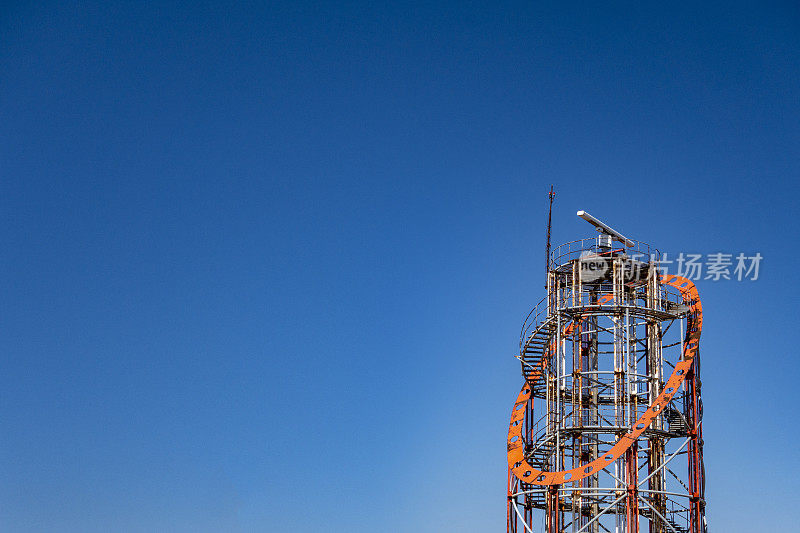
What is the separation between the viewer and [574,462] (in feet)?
228

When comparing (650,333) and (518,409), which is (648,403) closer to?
(650,333)

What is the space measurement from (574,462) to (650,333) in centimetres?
892

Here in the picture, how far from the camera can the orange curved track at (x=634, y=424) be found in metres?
63.5

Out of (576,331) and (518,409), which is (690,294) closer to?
(576,331)

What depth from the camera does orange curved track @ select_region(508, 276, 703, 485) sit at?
208 ft

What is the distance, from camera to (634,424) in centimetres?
6506

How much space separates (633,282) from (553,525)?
15.2 m

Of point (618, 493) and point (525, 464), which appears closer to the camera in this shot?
point (618, 493)

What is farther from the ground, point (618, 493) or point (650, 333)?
point (650, 333)

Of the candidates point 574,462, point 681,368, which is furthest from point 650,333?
point 574,462

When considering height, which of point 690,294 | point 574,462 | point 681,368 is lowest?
point 574,462

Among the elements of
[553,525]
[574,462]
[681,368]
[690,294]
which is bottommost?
[553,525]

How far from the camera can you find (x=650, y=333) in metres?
68.2

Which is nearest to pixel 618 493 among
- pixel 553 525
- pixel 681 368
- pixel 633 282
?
pixel 553 525
